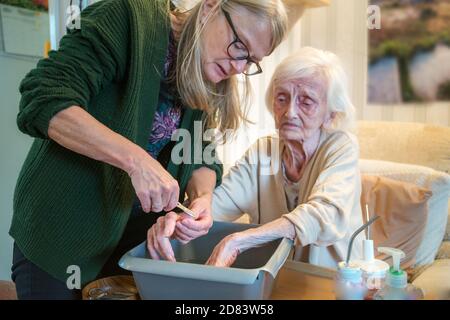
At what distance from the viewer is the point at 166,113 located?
79 centimetres

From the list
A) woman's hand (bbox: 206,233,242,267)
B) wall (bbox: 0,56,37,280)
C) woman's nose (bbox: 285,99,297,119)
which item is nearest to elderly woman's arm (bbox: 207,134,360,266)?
woman's hand (bbox: 206,233,242,267)

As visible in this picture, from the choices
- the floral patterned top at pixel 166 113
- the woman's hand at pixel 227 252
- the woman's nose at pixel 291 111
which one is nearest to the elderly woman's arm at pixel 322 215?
the woman's hand at pixel 227 252

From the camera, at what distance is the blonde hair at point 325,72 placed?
3.28ft

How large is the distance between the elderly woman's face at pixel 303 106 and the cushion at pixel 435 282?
0.40m

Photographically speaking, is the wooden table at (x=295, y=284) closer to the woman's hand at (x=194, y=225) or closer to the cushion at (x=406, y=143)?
the woman's hand at (x=194, y=225)

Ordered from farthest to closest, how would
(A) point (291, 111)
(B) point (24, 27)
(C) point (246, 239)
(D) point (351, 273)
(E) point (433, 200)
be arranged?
1. (B) point (24, 27)
2. (E) point (433, 200)
3. (A) point (291, 111)
4. (C) point (246, 239)
5. (D) point (351, 273)

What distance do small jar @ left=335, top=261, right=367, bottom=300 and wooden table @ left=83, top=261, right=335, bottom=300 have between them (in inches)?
0.6

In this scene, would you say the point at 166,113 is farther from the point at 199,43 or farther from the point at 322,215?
the point at 322,215

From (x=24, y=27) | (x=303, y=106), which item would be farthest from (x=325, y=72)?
(x=24, y=27)

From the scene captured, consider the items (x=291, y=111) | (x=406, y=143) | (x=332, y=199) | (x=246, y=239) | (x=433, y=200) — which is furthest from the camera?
(x=406, y=143)

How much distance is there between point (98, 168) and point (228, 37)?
0.32m

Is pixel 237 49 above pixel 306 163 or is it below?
above

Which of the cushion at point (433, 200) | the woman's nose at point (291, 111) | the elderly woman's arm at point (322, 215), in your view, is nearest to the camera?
the elderly woman's arm at point (322, 215)

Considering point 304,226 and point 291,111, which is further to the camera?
point 291,111
